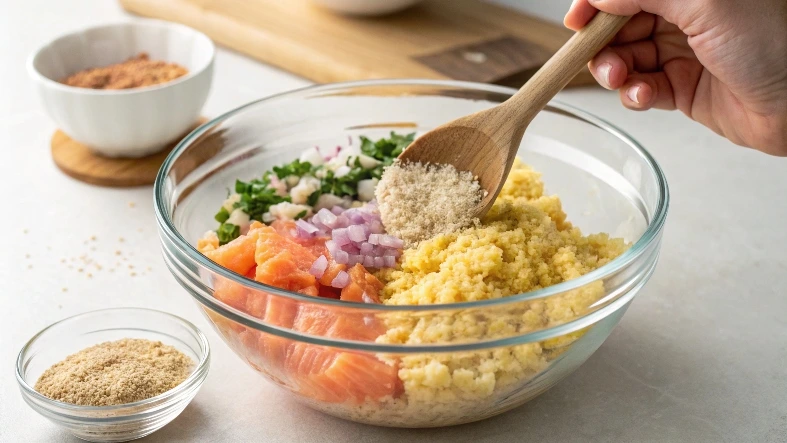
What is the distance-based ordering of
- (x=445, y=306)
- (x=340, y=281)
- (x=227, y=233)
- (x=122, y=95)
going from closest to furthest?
(x=445, y=306) → (x=340, y=281) → (x=227, y=233) → (x=122, y=95)

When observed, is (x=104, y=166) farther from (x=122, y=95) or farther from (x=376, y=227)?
(x=376, y=227)

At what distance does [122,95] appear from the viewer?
1975 mm

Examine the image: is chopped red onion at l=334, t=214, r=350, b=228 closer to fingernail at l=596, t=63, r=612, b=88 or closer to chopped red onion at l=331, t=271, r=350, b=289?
chopped red onion at l=331, t=271, r=350, b=289

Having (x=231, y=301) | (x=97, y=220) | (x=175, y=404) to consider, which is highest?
(x=231, y=301)

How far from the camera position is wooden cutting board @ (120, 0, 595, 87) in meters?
2.50

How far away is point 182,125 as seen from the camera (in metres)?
2.12

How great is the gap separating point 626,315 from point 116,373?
95 centimetres

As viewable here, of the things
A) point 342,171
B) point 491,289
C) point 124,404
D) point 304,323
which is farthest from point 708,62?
point 124,404

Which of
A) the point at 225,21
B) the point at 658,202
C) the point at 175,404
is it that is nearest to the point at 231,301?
the point at 175,404

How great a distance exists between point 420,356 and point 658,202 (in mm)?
502

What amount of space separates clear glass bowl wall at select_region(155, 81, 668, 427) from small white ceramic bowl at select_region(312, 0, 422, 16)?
3.16 feet

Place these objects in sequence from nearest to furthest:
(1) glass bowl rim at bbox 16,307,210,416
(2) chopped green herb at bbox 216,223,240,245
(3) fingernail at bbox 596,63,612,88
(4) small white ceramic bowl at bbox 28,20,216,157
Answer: (1) glass bowl rim at bbox 16,307,210,416
(2) chopped green herb at bbox 216,223,240,245
(3) fingernail at bbox 596,63,612,88
(4) small white ceramic bowl at bbox 28,20,216,157

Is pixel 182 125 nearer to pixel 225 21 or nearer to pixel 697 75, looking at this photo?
pixel 225 21

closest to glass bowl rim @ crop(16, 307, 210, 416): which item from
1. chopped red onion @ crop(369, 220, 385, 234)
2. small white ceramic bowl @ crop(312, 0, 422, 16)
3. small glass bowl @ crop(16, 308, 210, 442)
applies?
small glass bowl @ crop(16, 308, 210, 442)
